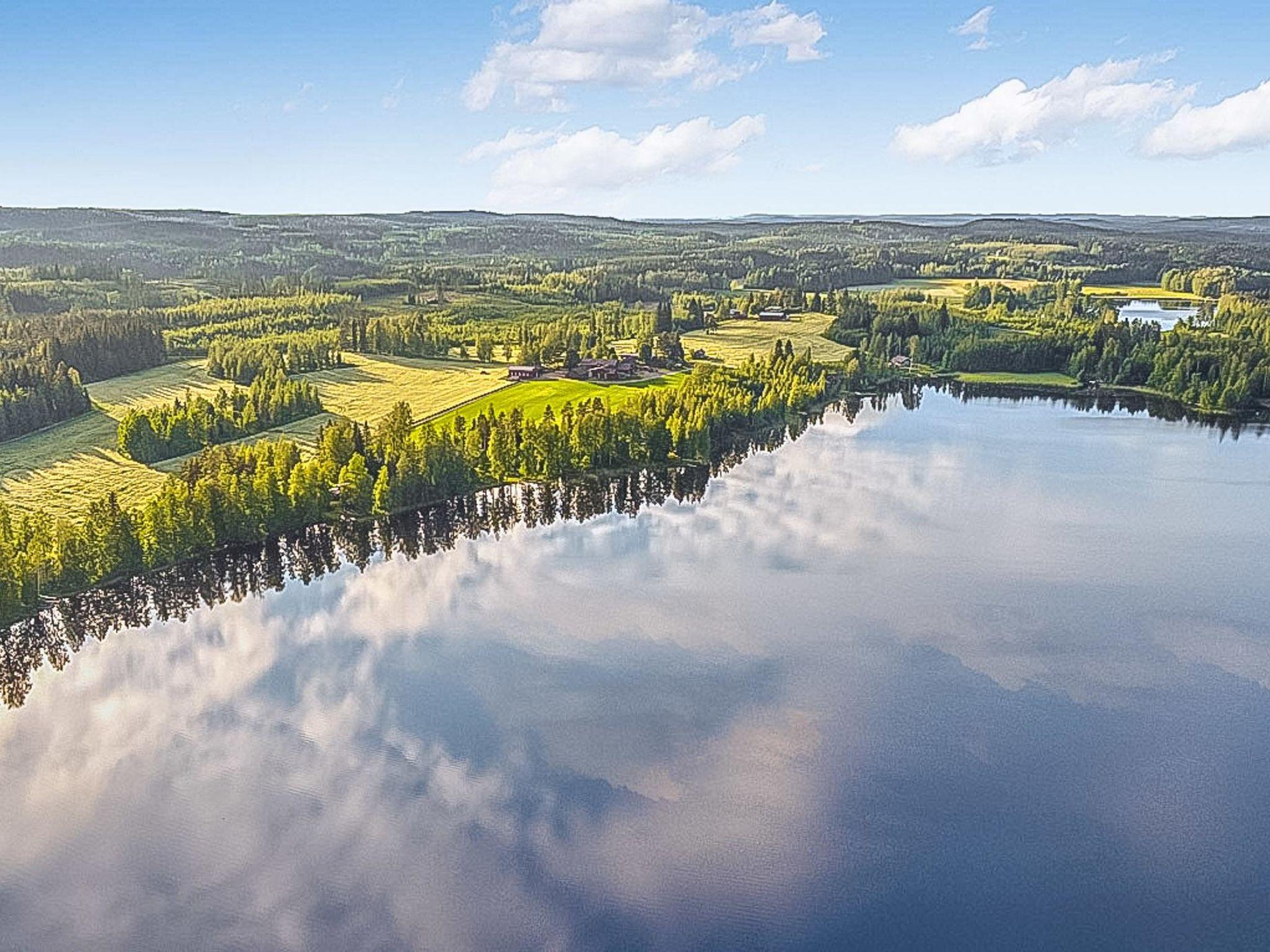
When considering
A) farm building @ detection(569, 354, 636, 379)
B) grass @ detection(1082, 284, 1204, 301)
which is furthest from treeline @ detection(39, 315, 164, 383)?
grass @ detection(1082, 284, 1204, 301)

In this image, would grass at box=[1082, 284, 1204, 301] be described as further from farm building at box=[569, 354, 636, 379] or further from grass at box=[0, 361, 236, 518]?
grass at box=[0, 361, 236, 518]

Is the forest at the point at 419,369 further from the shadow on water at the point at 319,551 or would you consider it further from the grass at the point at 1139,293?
the grass at the point at 1139,293

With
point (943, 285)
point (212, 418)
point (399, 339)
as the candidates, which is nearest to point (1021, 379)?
point (399, 339)

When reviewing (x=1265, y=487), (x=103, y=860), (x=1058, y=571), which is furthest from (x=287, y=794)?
(x=1265, y=487)

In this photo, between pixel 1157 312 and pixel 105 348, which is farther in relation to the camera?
pixel 1157 312

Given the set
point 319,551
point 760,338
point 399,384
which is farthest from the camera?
point 760,338

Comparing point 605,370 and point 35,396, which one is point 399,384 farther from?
point 35,396

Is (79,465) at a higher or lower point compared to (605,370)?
lower
